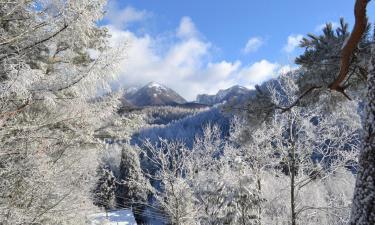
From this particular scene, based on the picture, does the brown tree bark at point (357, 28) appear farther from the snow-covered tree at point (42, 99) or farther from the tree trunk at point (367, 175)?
the snow-covered tree at point (42, 99)

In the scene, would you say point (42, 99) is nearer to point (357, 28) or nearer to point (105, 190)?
point (357, 28)

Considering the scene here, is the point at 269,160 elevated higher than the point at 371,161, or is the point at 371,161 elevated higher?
the point at 269,160

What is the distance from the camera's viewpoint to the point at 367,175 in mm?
2904

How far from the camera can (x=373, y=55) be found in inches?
119

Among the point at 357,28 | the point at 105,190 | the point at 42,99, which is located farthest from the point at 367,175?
the point at 105,190

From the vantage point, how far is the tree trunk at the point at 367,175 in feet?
9.36

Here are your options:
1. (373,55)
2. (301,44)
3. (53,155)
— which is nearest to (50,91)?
(53,155)

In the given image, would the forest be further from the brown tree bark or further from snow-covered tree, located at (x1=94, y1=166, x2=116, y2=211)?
snow-covered tree, located at (x1=94, y1=166, x2=116, y2=211)

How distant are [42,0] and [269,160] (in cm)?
1330

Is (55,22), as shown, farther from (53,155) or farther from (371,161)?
(371,161)

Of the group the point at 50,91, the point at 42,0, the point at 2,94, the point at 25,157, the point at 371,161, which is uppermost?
the point at 42,0

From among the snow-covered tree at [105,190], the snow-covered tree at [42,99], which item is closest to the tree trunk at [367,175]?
the snow-covered tree at [42,99]

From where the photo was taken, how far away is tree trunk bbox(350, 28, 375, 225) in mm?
2852

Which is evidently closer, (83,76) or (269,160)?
(83,76)
